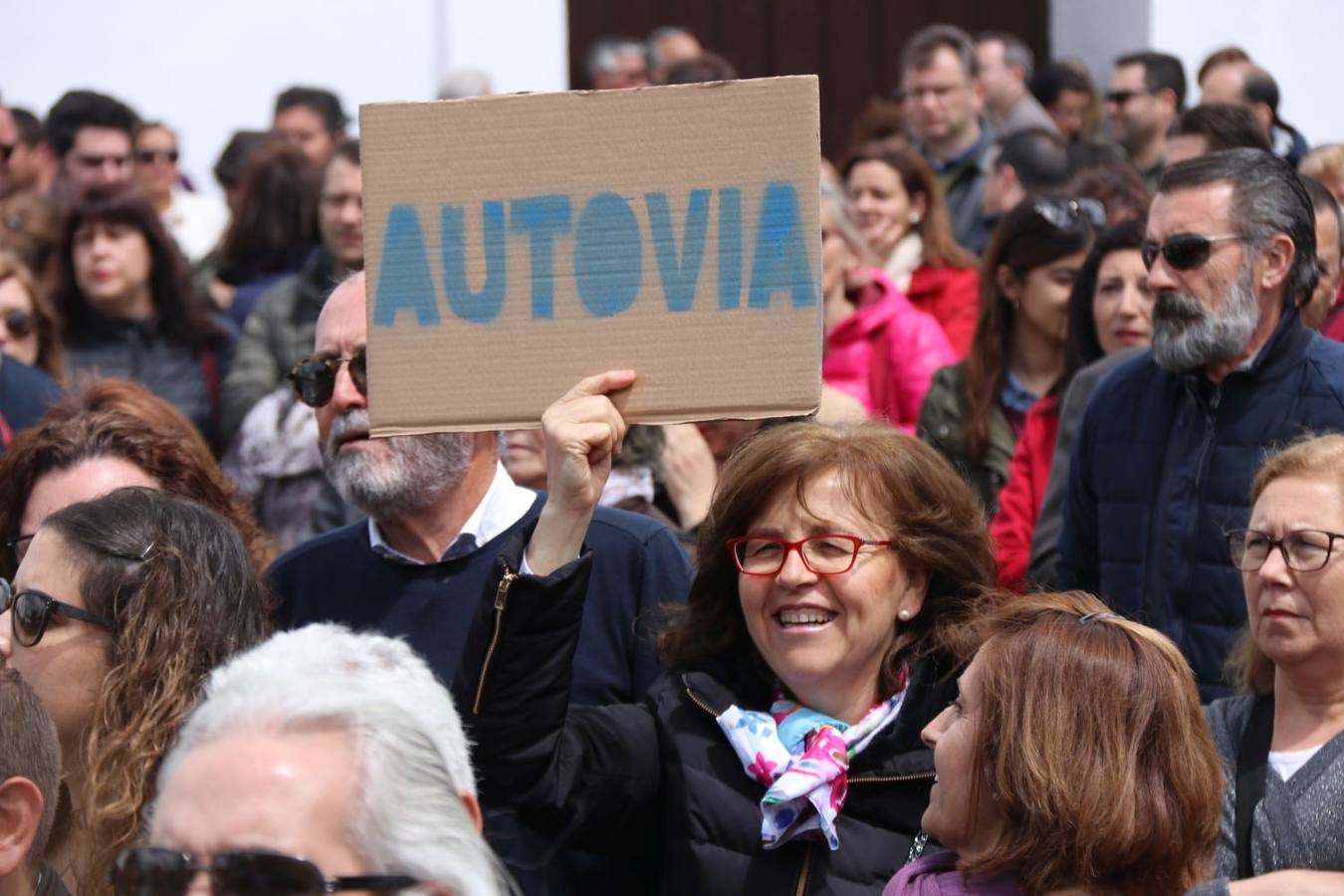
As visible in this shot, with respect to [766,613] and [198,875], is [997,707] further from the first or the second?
[198,875]

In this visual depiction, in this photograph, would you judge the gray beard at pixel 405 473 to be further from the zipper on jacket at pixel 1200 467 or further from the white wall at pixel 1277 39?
the white wall at pixel 1277 39

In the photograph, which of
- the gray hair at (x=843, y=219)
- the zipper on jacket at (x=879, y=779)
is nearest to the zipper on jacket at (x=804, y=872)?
the zipper on jacket at (x=879, y=779)

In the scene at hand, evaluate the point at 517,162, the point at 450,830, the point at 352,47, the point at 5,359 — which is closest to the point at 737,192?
the point at 517,162

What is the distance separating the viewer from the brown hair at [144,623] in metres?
3.24

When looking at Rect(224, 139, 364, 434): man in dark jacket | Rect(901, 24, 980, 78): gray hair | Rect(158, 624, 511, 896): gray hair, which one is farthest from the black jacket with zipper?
Rect(901, 24, 980, 78): gray hair

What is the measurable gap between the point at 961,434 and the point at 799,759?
2786mm

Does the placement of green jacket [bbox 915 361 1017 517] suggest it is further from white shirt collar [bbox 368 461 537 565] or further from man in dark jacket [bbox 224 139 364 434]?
white shirt collar [bbox 368 461 537 565]

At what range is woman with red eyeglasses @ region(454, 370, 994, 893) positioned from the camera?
3191 millimetres

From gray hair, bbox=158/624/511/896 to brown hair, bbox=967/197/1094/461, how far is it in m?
3.78

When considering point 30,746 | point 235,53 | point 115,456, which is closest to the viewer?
point 30,746

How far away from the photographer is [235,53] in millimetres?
10820

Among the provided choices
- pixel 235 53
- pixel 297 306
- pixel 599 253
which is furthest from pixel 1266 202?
pixel 235 53

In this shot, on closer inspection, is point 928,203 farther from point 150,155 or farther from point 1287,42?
point 1287,42

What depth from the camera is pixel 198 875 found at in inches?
83.2
